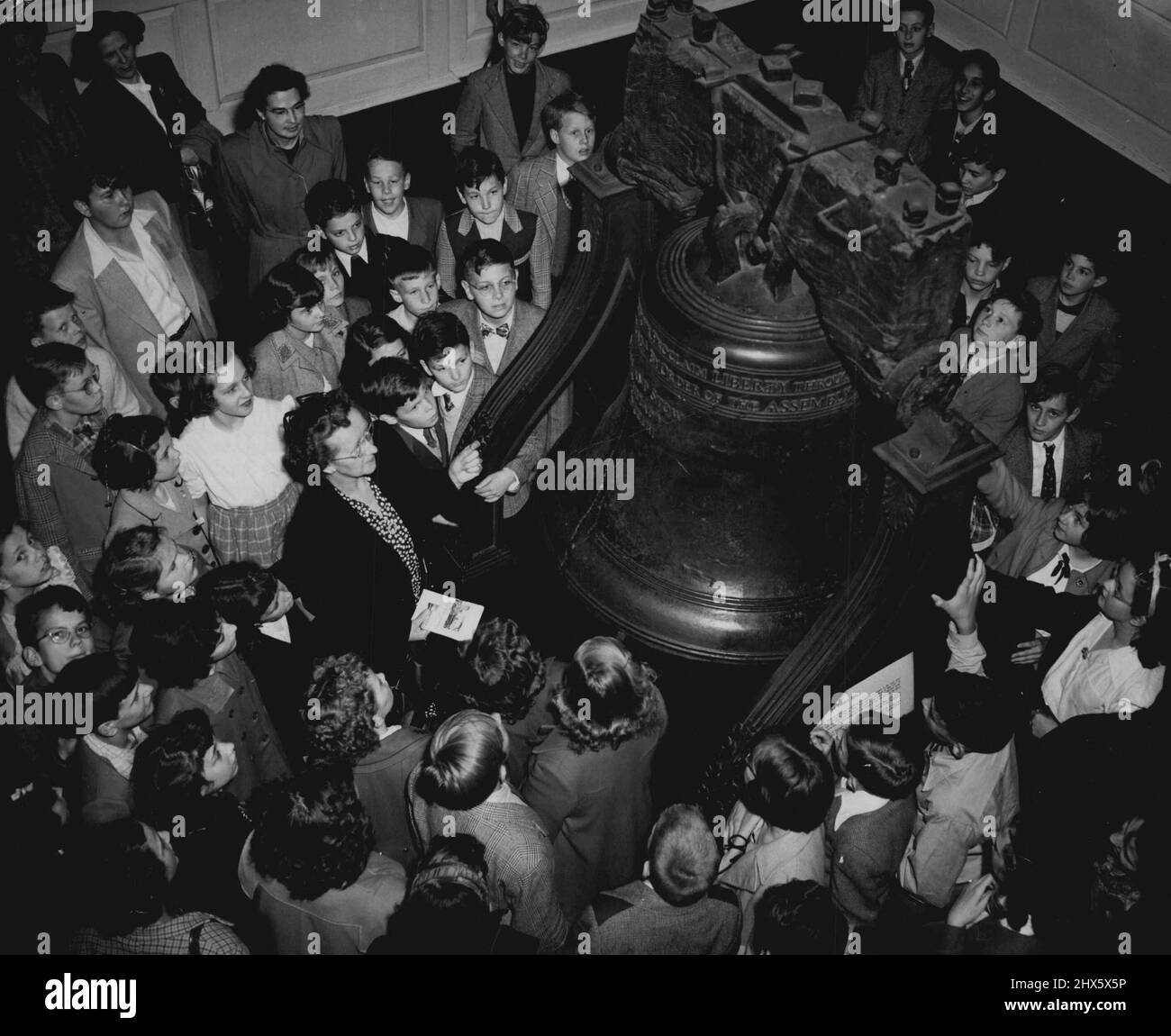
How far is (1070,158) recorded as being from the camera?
8109 mm

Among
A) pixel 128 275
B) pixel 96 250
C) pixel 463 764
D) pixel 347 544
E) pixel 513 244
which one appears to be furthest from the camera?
pixel 513 244

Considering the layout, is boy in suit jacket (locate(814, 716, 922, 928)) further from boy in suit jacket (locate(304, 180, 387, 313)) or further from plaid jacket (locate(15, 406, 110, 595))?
boy in suit jacket (locate(304, 180, 387, 313))

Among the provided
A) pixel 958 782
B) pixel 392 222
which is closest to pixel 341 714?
pixel 958 782

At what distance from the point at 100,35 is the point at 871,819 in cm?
533

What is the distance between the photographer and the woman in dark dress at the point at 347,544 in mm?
3951

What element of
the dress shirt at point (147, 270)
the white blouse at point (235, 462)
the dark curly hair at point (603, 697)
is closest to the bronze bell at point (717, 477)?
the dark curly hair at point (603, 697)

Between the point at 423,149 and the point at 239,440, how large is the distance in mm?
4374

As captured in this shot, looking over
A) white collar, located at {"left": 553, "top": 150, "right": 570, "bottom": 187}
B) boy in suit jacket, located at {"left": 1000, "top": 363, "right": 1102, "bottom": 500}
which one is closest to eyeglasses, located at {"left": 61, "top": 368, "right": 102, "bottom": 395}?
white collar, located at {"left": 553, "top": 150, "right": 570, "bottom": 187}

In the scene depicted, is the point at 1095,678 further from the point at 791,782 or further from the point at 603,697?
the point at 603,697

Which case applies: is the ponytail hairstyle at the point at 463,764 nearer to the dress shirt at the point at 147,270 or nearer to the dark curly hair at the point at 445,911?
the dark curly hair at the point at 445,911

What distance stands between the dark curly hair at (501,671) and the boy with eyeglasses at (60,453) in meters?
1.75

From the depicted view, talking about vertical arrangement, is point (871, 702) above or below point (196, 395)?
below

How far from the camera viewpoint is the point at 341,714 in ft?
11.4

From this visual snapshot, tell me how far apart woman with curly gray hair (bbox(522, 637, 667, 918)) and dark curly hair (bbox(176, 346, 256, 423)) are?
1.88 meters
